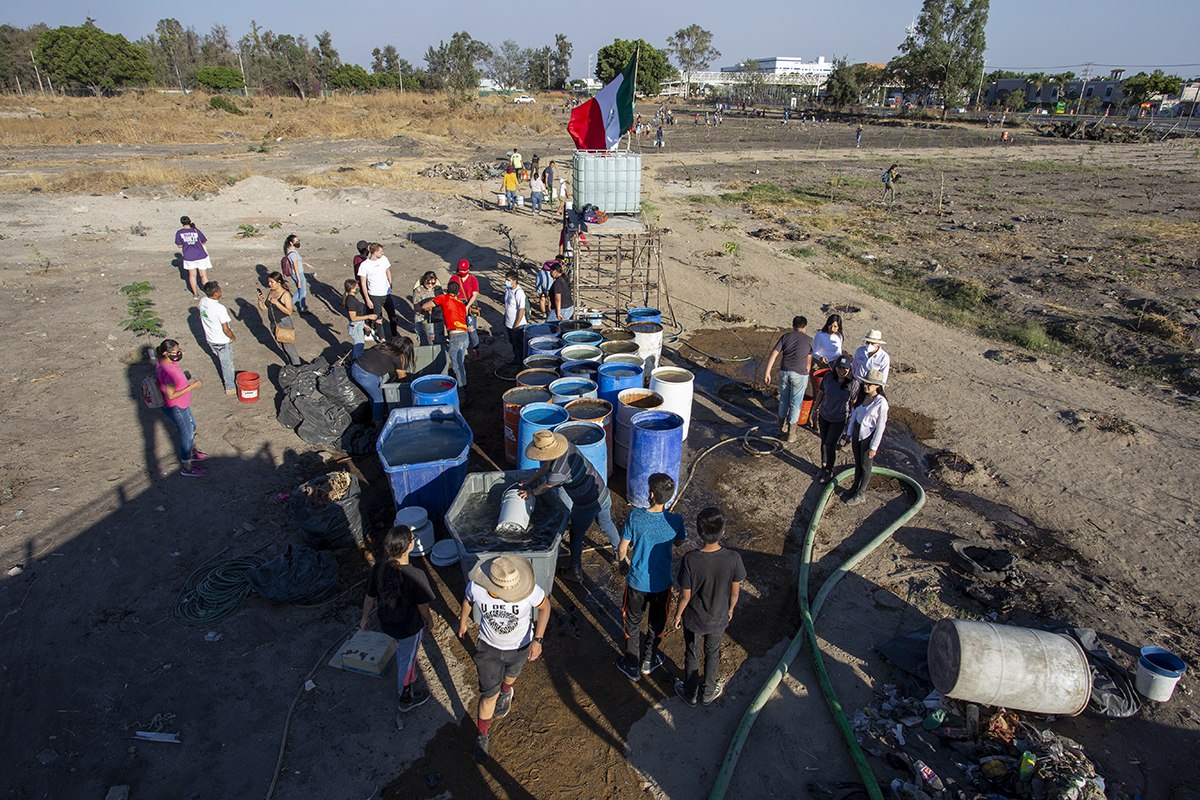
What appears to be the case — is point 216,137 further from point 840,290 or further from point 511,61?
point 511,61

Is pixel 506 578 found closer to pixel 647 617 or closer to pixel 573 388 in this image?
pixel 647 617

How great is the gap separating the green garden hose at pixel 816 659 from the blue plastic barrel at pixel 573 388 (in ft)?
9.82

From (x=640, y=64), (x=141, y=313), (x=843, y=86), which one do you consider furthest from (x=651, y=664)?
(x=640, y=64)

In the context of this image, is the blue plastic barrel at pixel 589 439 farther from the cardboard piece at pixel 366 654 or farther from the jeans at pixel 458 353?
the jeans at pixel 458 353

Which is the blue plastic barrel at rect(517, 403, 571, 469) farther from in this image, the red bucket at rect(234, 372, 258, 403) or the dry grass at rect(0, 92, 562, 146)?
the dry grass at rect(0, 92, 562, 146)

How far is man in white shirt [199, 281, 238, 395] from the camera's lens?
8.82 metres

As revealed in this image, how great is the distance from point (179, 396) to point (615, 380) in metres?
5.08

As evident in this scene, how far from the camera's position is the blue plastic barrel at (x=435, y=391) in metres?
7.46

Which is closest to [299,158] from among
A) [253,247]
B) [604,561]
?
[253,247]

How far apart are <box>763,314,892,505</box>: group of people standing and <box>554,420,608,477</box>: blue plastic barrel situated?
2585 mm

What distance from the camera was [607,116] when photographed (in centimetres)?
1270

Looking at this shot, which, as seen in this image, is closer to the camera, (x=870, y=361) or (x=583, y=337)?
(x=870, y=361)

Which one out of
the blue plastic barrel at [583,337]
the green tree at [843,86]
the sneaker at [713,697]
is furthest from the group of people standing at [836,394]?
the green tree at [843,86]

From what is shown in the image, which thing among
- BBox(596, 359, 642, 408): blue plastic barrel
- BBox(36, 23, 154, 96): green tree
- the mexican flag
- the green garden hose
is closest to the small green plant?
the mexican flag
